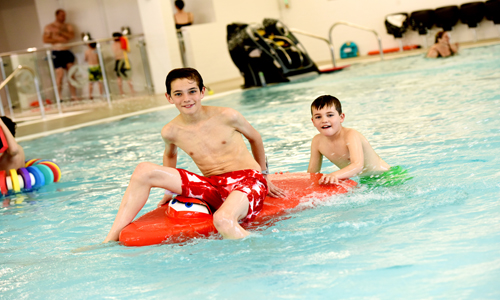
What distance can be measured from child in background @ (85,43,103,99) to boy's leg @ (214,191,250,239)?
872cm

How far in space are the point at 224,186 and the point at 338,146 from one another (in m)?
0.96

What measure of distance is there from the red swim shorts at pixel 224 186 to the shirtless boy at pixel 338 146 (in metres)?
0.48

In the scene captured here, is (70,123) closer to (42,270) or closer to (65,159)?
(65,159)

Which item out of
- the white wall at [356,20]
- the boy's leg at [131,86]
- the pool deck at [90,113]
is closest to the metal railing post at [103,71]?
the pool deck at [90,113]

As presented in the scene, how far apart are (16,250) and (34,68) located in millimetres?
7932

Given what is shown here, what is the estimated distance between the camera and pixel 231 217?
9.40 ft

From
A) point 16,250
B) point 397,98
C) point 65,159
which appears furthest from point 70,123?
A: point 16,250

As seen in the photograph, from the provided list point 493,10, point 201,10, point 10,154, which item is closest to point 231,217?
point 10,154

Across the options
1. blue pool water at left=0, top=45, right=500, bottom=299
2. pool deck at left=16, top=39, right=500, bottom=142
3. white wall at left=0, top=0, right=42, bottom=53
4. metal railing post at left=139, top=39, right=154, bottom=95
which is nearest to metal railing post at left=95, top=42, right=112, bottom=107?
pool deck at left=16, top=39, right=500, bottom=142

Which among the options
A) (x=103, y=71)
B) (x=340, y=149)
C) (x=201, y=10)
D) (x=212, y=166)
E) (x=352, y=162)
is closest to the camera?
(x=212, y=166)

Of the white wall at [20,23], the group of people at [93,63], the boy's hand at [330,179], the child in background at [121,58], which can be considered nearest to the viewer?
the boy's hand at [330,179]

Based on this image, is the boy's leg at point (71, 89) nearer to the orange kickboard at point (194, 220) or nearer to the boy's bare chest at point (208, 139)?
the orange kickboard at point (194, 220)

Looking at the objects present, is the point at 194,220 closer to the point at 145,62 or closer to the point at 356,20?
the point at 145,62

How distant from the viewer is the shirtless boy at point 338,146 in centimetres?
354
